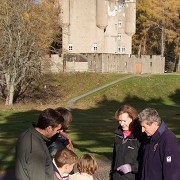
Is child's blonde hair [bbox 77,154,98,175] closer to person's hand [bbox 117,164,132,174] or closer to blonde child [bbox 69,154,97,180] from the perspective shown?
blonde child [bbox 69,154,97,180]

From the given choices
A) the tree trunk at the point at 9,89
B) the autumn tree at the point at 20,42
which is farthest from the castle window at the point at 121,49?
the tree trunk at the point at 9,89

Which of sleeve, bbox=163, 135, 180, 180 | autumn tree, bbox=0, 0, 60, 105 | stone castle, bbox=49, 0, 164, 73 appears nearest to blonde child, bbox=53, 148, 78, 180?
sleeve, bbox=163, 135, 180, 180

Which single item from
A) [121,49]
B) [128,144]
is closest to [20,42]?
[121,49]

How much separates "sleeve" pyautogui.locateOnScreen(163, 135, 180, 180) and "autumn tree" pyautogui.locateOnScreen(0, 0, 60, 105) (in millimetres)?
34828

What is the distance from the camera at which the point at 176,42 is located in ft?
234

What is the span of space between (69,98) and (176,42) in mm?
28242

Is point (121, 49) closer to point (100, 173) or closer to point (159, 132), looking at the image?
point (100, 173)

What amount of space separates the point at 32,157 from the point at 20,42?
35265 millimetres

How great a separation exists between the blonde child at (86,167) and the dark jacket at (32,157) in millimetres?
651

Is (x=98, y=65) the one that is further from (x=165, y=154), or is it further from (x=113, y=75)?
(x=165, y=154)

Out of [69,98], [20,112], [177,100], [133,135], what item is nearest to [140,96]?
[177,100]

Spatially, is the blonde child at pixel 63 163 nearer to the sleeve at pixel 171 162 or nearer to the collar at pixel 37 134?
the collar at pixel 37 134

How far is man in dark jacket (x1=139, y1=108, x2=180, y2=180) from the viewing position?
6.15 m

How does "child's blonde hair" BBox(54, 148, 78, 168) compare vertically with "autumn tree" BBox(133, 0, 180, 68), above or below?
below
